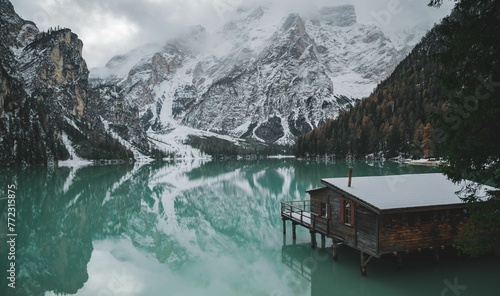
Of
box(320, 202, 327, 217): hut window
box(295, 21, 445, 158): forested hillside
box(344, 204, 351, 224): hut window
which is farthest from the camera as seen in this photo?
box(295, 21, 445, 158): forested hillside

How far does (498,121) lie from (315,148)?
162m

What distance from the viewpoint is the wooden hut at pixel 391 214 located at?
782 inches

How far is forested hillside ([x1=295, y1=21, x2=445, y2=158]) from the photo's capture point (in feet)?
436

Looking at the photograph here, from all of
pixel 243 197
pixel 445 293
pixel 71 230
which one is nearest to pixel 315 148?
pixel 243 197

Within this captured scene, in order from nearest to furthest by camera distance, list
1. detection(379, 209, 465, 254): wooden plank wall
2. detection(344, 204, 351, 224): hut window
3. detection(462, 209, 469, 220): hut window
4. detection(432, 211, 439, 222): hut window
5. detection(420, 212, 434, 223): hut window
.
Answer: detection(379, 209, 465, 254): wooden plank wall < detection(420, 212, 434, 223): hut window < detection(432, 211, 439, 222): hut window < detection(462, 209, 469, 220): hut window < detection(344, 204, 351, 224): hut window

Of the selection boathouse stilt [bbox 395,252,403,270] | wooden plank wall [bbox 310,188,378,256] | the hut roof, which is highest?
the hut roof

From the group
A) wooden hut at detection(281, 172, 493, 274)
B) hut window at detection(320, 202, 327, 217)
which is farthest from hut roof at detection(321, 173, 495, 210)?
hut window at detection(320, 202, 327, 217)

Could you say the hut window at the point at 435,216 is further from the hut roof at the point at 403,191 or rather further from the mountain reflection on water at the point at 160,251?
the mountain reflection on water at the point at 160,251

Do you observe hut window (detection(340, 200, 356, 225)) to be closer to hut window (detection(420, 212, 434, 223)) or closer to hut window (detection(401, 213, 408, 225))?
hut window (detection(401, 213, 408, 225))

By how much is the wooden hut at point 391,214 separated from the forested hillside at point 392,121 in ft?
322

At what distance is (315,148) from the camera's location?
17212 cm

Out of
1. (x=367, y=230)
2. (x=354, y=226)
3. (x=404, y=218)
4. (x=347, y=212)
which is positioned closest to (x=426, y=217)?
(x=404, y=218)

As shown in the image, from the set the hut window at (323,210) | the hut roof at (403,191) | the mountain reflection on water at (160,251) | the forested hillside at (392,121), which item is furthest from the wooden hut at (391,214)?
the forested hillside at (392,121)

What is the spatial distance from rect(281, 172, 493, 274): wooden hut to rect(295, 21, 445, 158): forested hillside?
9810 centimetres
